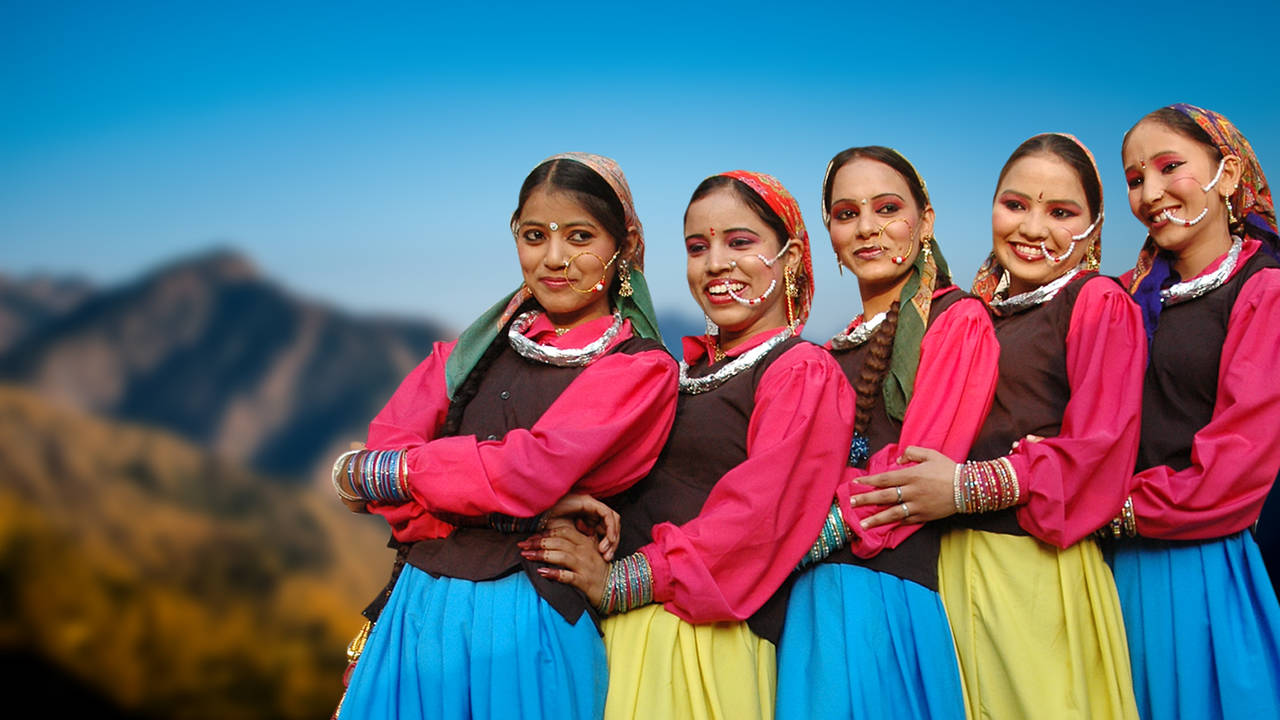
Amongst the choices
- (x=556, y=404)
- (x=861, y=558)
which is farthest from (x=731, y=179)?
(x=861, y=558)

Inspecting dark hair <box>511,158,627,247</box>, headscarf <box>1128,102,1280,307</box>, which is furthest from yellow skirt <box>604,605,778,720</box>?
headscarf <box>1128,102,1280,307</box>

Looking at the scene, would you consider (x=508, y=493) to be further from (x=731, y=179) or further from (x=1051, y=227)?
(x=1051, y=227)

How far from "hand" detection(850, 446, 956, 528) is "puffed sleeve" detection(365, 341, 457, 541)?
125 cm

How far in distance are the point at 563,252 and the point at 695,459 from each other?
755 mm

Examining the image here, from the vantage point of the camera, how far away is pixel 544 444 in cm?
291

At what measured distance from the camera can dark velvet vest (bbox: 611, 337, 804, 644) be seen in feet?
10.5

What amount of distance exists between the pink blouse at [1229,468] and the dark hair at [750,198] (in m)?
1.38

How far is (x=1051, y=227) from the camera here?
3605 mm

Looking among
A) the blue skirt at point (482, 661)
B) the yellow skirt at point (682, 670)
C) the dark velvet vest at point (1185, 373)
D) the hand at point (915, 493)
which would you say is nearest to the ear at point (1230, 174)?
the dark velvet vest at point (1185, 373)

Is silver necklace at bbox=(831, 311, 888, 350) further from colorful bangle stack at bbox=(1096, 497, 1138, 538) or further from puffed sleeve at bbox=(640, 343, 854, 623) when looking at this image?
colorful bangle stack at bbox=(1096, 497, 1138, 538)

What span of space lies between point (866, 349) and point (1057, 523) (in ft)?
2.62

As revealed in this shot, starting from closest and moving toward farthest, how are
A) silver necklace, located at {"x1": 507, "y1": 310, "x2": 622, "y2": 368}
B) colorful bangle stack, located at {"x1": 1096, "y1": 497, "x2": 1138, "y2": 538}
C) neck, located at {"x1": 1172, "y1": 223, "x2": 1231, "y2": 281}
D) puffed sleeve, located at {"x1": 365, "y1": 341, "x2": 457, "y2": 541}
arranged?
1. puffed sleeve, located at {"x1": 365, "y1": 341, "x2": 457, "y2": 541}
2. silver necklace, located at {"x1": 507, "y1": 310, "x2": 622, "y2": 368}
3. colorful bangle stack, located at {"x1": 1096, "y1": 497, "x2": 1138, "y2": 538}
4. neck, located at {"x1": 1172, "y1": 223, "x2": 1231, "y2": 281}

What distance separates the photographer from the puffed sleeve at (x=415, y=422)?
310 centimetres

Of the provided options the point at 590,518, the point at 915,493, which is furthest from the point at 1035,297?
the point at 590,518
